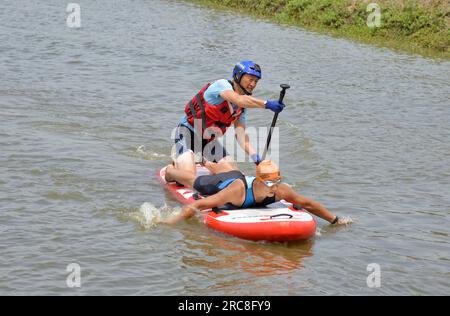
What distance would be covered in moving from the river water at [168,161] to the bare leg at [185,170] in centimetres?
33

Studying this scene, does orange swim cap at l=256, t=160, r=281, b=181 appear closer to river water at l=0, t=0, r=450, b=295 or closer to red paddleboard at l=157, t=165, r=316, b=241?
red paddleboard at l=157, t=165, r=316, b=241

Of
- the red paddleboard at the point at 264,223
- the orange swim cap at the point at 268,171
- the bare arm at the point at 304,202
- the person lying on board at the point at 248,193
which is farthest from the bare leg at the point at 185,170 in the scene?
the orange swim cap at the point at 268,171

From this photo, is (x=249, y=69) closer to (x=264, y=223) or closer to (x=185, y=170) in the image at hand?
(x=185, y=170)

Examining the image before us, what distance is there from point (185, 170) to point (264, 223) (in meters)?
2.16

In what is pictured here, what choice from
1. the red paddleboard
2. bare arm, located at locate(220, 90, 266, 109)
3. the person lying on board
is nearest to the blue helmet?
bare arm, located at locate(220, 90, 266, 109)

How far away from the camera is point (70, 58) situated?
2094 cm

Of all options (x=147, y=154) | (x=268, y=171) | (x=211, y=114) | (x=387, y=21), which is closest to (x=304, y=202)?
(x=268, y=171)

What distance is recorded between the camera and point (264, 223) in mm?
8969

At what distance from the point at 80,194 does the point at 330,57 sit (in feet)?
46.3

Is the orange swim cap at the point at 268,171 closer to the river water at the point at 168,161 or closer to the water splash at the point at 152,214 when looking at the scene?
the river water at the point at 168,161

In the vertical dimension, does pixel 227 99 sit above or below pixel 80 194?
above

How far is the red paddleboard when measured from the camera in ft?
29.4
